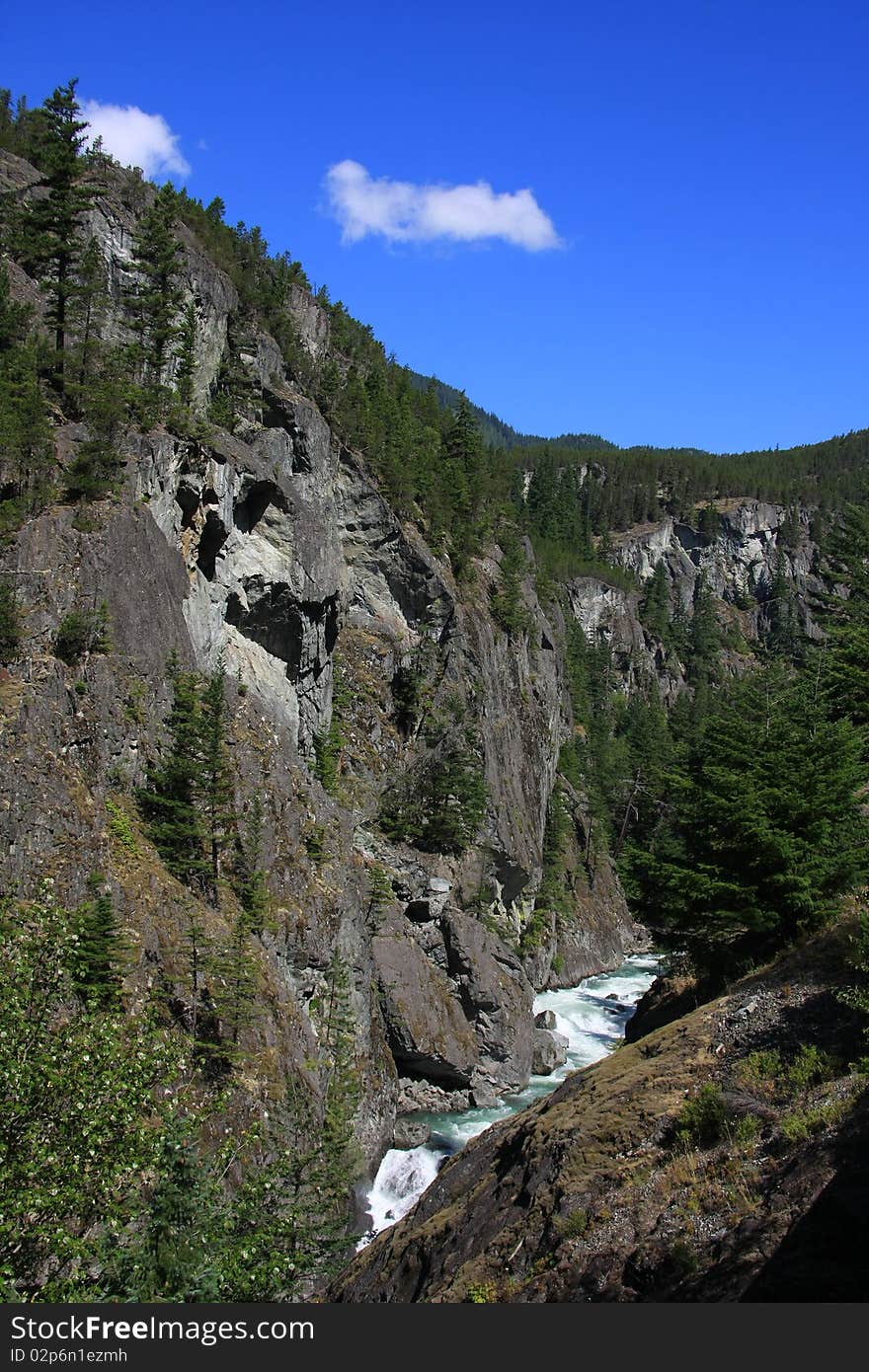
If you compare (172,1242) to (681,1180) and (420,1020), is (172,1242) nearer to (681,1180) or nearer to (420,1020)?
(681,1180)

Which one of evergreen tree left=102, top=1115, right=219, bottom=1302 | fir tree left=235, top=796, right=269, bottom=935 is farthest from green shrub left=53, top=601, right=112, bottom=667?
evergreen tree left=102, top=1115, right=219, bottom=1302

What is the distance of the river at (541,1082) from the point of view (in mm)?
28953

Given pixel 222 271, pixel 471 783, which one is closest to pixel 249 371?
pixel 222 271

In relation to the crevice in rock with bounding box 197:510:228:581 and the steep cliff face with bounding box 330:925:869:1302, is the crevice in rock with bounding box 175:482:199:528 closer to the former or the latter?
the crevice in rock with bounding box 197:510:228:581

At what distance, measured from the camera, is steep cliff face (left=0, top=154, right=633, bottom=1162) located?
77.7 feet

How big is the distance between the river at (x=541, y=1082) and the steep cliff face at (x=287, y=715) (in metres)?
1.08

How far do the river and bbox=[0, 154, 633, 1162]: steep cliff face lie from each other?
3.54ft

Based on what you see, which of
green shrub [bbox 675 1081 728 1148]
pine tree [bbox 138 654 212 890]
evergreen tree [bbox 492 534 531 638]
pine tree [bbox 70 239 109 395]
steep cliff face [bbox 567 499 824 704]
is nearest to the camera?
green shrub [bbox 675 1081 728 1148]

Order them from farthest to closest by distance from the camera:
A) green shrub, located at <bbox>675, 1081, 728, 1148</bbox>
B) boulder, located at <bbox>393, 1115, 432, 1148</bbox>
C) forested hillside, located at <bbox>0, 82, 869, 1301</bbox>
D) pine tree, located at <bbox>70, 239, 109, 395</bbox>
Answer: boulder, located at <bbox>393, 1115, 432, 1148</bbox>, pine tree, located at <bbox>70, 239, 109, 395</bbox>, forested hillside, located at <bbox>0, 82, 869, 1301</bbox>, green shrub, located at <bbox>675, 1081, 728, 1148</bbox>

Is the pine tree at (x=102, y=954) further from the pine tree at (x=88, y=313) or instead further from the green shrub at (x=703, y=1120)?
the pine tree at (x=88, y=313)

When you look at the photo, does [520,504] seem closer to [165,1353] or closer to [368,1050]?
[368,1050]

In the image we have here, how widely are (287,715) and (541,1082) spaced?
20.4 metres

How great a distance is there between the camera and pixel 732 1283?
8344 millimetres

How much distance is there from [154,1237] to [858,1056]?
374 inches
